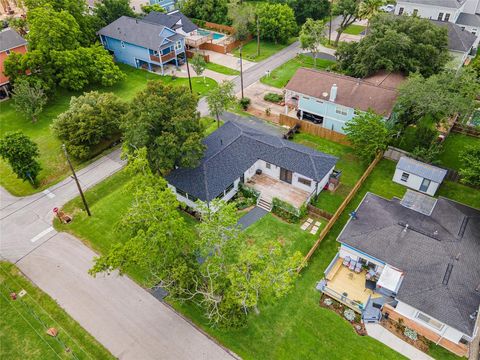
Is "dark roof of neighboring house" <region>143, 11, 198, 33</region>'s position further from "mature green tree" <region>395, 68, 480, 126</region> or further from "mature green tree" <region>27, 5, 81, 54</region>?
"mature green tree" <region>395, 68, 480, 126</region>

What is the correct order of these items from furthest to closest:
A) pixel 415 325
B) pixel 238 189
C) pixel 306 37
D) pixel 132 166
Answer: pixel 306 37 < pixel 238 189 < pixel 132 166 < pixel 415 325

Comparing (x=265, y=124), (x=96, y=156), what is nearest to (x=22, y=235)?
(x=96, y=156)

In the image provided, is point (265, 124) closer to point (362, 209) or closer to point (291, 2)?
point (362, 209)

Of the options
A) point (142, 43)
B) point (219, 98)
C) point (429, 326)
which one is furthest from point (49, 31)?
point (429, 326)

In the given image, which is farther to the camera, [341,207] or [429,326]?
[341,207]

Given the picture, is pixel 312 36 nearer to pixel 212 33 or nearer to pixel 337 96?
pixel 337 96

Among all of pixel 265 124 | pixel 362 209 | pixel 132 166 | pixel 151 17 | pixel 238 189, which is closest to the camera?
pixel 132 166
